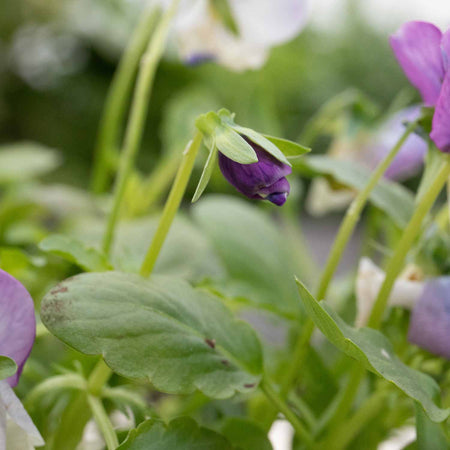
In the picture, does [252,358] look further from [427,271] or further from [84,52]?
[84,52]

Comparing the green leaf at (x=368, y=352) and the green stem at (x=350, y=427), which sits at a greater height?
the green leaf at (x=368, y=352)

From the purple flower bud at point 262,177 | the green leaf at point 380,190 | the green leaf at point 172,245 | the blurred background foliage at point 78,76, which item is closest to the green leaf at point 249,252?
the green leaf at point 172,245

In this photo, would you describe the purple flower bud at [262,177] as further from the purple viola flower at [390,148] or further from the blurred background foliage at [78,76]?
the blurred background foliage at [78,76]

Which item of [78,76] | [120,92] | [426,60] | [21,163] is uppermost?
[426,60]

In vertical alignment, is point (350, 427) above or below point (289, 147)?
below

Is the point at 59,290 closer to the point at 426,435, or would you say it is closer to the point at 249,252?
the point at 426,435

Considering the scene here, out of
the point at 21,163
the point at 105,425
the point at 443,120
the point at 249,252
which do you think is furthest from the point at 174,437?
the point at 21,163

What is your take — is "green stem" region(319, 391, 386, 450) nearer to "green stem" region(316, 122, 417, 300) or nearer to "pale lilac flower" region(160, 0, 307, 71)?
"green stem" region(316, 122, 417, 300)
